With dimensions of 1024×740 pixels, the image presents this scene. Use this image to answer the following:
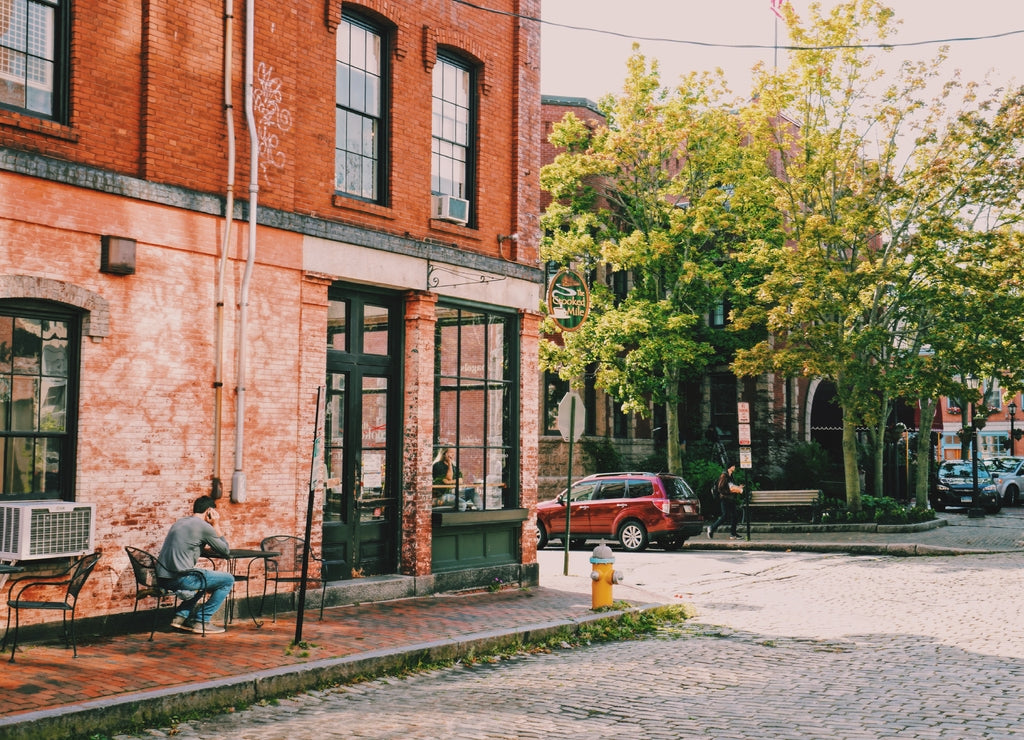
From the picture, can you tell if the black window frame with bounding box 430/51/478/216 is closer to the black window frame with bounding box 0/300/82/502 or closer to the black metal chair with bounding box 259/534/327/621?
the black metal chair with bounding box 259/534/327/621

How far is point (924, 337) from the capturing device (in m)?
25.9

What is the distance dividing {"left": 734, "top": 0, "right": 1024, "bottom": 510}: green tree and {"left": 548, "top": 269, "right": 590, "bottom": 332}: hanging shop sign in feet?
34.4

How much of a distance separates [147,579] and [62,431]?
1.60m

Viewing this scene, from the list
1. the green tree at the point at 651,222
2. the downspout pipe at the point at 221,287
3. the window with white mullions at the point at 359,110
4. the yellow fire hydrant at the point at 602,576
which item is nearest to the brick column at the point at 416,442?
the window with white mullions at the point at 359,110

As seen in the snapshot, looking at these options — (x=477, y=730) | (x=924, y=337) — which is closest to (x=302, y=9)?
(x=477, y=730)

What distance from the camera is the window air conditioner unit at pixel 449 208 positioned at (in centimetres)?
1367

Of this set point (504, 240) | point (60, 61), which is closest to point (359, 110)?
point (504, 240)

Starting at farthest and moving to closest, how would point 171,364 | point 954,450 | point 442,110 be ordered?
→ point 954,450 → point 442,110 → point 171,364

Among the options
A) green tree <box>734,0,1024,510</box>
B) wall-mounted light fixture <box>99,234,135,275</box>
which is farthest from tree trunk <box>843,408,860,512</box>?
wall-mounted light fixture <box>99,234,135,275</box>

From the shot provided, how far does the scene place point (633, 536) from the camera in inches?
888

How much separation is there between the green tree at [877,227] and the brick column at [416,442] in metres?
13.6

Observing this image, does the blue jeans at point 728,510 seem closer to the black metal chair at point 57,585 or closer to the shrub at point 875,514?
the shrub at point 875,514

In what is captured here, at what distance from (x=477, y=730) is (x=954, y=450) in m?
69.7

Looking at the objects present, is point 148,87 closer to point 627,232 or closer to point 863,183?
point 863,183
